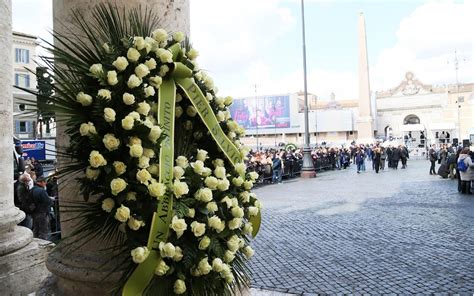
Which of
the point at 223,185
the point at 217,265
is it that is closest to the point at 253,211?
the point at 223,185

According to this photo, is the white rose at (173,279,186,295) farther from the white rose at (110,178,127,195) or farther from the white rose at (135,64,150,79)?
the white rose at (135,64,150,79)

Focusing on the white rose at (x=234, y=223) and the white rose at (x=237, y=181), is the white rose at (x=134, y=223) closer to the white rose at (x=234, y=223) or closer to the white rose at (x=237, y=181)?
the white rose at (x=234, y=223)

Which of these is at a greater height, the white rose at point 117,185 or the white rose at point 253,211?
the white rose at point 117,185

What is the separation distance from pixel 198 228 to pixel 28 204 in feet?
23.3

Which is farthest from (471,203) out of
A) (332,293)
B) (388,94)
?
(388,94)

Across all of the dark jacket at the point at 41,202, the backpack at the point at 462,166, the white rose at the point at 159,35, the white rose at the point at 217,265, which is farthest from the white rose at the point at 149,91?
the backpack at the point at 462,166

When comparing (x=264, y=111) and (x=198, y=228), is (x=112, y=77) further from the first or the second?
(x=264, y=111)

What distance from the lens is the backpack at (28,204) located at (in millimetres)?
7841

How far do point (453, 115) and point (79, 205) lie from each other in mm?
78207

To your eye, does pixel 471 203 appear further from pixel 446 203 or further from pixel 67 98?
pixel 67 98

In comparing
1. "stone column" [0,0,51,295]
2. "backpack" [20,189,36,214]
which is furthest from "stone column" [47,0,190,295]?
"backpack" [20,189,36,214]

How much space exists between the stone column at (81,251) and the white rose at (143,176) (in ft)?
2.26

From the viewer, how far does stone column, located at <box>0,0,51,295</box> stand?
12.1ft

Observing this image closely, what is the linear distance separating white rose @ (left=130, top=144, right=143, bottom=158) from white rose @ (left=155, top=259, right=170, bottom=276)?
54 cm
